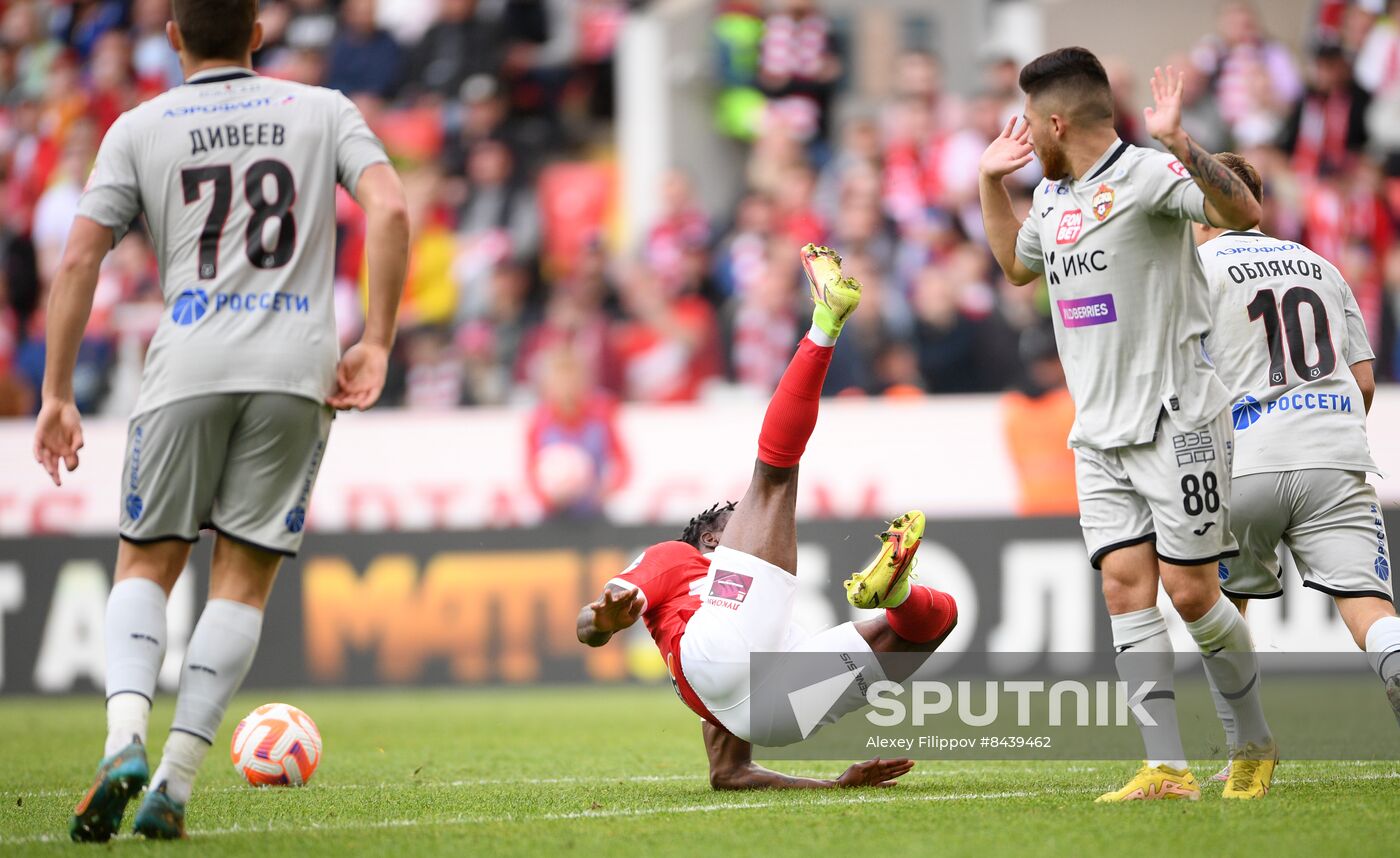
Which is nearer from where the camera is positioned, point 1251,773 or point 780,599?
point 1251,773

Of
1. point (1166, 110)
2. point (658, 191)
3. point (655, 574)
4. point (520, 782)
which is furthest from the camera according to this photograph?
point (658, 191)

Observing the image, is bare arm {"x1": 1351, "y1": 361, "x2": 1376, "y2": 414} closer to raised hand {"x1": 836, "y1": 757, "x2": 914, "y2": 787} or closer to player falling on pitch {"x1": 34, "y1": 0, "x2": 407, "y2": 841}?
raised hand {"x1": 836, "y1": 757, "x2": 914, "y2": 787}

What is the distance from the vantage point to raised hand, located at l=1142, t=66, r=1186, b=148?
500 cm

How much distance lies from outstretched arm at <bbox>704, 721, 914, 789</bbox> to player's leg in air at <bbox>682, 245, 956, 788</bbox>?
18 cm

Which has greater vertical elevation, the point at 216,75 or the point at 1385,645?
the point at 216,75

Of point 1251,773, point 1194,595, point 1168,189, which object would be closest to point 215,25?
point 1168,189

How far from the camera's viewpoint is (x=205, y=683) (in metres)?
4.77

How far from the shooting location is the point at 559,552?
12258 millimetres

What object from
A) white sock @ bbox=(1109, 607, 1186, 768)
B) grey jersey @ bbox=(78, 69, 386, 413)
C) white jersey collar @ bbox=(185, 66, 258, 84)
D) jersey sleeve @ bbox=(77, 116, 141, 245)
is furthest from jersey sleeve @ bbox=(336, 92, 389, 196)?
white sock @ bbox=(1109, 607, 1186, 768)

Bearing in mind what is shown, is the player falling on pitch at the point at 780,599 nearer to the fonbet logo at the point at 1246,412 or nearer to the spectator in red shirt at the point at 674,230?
the fonbet logo at the point at 1246,412

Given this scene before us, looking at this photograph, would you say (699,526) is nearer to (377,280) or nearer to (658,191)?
(377,280)

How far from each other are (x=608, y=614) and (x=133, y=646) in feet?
4.89

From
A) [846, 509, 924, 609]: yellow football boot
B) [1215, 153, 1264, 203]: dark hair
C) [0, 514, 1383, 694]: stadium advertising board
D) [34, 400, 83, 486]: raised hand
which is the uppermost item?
[1215, 153, 1264, 203]: dark hair

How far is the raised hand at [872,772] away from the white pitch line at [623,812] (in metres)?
0.18
